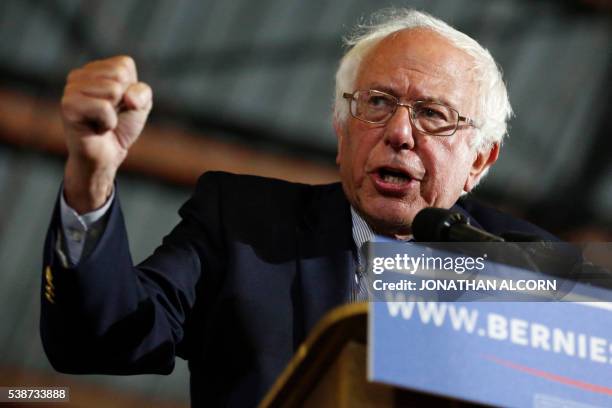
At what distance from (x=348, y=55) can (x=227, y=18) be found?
3634 mm

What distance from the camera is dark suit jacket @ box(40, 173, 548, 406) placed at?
5.50 ft

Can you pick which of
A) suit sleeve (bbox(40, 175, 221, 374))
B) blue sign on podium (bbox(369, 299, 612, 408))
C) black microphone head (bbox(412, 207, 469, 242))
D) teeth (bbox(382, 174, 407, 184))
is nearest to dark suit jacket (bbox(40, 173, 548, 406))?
suit sleeve (bbox(40, 175, 221, 374))

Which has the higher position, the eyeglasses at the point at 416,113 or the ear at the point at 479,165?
the eyeglasses at the point at 416,113

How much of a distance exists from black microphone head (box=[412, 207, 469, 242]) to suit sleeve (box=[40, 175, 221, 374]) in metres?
0.46

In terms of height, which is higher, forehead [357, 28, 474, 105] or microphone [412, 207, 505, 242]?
forehead [357, 28, 474, 105]

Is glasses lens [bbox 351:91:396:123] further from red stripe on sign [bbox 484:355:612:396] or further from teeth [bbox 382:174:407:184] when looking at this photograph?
red stripe on sign [bbox 484:355:612:396]

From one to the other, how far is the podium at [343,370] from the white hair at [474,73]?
1.16 metres

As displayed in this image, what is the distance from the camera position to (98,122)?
5.04ft

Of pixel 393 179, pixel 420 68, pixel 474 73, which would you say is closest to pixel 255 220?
pixel 393 179

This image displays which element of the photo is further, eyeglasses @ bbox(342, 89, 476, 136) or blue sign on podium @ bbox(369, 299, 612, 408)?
eyeglasses @ bbox(342, 89, 476, 136)

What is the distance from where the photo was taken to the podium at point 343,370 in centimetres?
135

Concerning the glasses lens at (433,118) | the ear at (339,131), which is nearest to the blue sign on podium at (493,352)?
the glasses lens at (433,118)

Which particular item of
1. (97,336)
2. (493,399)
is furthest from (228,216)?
(493,399)

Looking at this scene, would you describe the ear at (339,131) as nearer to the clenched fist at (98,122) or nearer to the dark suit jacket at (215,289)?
the dark suit jacket at (215,289)
